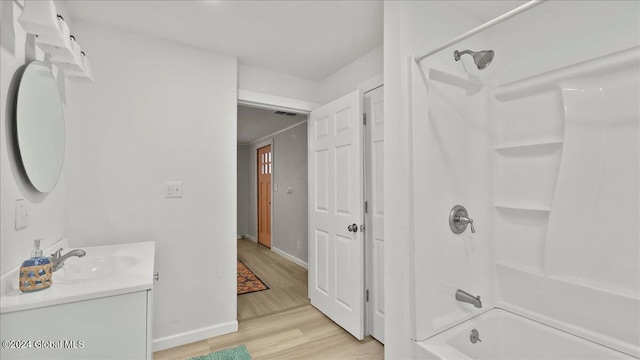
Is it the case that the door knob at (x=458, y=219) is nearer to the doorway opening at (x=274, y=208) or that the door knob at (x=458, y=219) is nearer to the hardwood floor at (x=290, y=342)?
the hardwood floor at (x=290, y=342)

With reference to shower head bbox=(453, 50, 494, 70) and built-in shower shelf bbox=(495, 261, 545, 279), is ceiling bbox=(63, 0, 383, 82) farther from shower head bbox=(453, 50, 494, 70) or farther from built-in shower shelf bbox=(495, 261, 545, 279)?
built-in shower shelf bbox=(495, 261, 545, 279)

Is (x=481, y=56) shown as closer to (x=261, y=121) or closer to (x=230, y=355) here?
(x=230, y=355)

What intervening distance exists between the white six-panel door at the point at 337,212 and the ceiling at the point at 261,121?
1342 millimetres

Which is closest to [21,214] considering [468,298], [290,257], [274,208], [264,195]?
[468,298]

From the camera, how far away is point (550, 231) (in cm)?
163

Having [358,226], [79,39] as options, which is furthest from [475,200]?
[79,39]

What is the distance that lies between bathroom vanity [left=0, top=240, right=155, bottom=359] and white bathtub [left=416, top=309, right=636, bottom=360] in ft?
4.12

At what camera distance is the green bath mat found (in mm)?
2043

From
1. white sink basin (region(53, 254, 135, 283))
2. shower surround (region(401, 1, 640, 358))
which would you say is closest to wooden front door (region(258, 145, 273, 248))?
white sink basin (region(53, 254, 135, 283))

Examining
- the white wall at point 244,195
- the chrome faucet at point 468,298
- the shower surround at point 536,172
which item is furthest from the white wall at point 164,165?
the white wall at point 244,195

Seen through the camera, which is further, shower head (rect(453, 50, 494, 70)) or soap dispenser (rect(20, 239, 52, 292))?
shower head (rect(453, 50, 494, 70))

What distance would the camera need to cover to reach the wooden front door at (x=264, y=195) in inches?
229

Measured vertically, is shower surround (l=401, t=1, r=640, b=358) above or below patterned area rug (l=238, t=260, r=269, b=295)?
above

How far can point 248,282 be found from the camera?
3660mm
